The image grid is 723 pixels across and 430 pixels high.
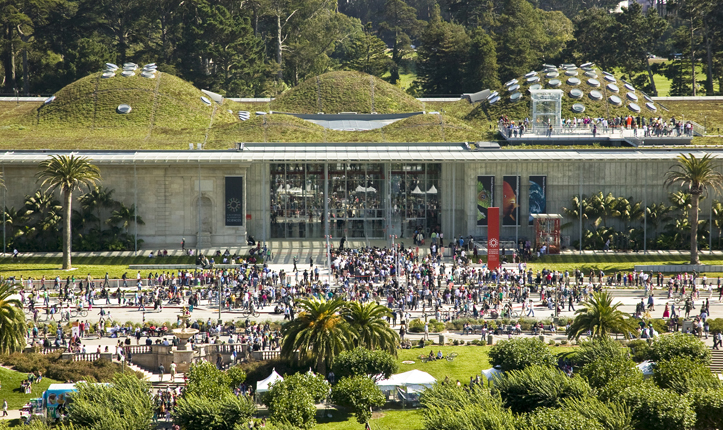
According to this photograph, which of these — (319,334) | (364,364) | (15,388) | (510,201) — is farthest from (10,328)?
(510,201)

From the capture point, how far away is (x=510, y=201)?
78.9 meters

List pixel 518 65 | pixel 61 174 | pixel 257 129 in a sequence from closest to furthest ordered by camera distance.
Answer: pixel 61 174 → pixel 257 129 → pixel 518 65

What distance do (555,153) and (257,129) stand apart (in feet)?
92.5

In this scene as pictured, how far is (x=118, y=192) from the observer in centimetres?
7831

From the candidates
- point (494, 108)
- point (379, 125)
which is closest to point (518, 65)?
point (494, 108)

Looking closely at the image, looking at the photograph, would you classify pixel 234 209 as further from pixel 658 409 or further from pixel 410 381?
pixel 658 409

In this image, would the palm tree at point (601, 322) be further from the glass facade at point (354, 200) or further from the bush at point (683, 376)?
the glass facade at point (354, 200)

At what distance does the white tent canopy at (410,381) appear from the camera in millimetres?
46656

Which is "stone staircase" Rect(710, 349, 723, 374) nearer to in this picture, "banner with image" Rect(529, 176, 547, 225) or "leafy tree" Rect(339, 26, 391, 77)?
"banner with image" Rect(529, 176, 547, 225)

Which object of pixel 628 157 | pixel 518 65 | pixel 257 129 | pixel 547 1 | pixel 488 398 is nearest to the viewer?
pixel 488 398

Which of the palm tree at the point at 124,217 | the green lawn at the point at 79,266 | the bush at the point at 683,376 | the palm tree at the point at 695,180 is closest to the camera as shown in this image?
the bush at the point at 683,376

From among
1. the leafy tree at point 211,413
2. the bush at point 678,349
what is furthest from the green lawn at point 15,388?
the bush at point 678,349

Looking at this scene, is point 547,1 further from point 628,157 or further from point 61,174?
point 61,174

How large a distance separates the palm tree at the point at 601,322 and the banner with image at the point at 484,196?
1098 inches
